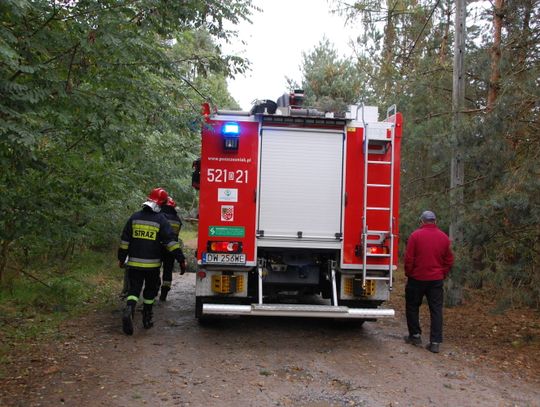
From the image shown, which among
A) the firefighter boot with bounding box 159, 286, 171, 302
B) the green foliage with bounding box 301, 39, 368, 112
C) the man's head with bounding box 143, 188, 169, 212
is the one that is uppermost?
the green foliage with bounding box 301, 39, 368, 112

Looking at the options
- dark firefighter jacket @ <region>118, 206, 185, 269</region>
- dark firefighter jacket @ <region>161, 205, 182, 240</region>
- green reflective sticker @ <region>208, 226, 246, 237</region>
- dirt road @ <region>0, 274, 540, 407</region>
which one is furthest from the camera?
dark firefighter jacket @ <region>161, 205, 182, 240</region>

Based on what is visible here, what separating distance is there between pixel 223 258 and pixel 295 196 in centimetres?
125

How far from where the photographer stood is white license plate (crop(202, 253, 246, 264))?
670 centimetres

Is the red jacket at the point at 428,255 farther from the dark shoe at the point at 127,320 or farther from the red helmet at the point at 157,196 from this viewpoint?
the dark shoe at the point at 127,320

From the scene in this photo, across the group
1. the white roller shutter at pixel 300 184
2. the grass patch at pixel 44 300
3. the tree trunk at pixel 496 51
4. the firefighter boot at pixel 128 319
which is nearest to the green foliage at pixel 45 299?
the grass patch at pixel 44 300

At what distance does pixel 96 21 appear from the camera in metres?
4.28

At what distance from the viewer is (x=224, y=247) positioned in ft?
22.2

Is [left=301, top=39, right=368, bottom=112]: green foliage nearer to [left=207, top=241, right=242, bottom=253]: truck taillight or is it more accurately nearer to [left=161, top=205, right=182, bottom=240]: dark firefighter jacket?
[left=161, top=205, right=182, bottom=240]: dark firefighter jacket

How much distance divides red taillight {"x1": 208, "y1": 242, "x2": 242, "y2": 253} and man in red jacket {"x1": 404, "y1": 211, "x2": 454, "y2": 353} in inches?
90.3

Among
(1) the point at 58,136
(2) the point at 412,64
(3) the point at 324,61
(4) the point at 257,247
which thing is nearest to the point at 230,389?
(4) the point at 257,247

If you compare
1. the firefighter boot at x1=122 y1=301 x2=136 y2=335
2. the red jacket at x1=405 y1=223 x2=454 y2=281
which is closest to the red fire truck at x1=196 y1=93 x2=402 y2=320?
the red jacket at x1=405 y1=223 x2=454 y2=281

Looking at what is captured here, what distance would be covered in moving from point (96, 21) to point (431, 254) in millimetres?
4908

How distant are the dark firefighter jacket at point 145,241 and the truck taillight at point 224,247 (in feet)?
2.00

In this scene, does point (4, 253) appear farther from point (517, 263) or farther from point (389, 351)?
point (517, 263)
